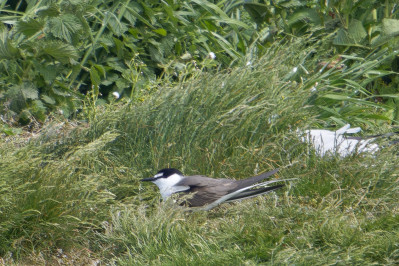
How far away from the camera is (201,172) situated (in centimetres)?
466

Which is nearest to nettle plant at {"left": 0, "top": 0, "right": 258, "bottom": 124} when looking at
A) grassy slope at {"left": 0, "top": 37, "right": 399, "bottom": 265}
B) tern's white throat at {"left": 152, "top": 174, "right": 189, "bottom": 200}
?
grassy slope at {"left": 0, "top": 37, "right": 399, "bottom": 265}

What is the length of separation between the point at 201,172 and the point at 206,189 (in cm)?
55

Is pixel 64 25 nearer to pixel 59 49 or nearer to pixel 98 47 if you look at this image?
pixel 59 49

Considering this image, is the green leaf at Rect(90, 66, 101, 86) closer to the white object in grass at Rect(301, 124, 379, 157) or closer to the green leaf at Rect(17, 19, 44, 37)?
the green leaf at Rect(17, 19, 44, 37)

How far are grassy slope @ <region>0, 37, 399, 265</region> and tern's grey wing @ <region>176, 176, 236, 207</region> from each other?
10cm

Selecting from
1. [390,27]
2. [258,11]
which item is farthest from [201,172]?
[390,27]

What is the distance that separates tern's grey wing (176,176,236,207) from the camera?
4.09 meters

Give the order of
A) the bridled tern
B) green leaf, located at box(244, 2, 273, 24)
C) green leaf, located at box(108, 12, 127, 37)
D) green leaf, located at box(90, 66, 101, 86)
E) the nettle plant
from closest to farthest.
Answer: the bridled tern
the nettle plant
green leaf, located at box(90, 66, 101, 86)
green leaf, located at box(108, 12, 127, 37)
green leaf, located at box(244, 2, 273, 24)

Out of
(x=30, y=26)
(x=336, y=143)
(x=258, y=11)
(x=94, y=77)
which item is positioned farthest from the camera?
(x=258, y=11)

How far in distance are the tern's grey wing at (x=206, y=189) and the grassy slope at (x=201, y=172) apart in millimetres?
102

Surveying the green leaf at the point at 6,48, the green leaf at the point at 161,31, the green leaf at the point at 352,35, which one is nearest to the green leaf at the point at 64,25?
the green leaf at the point at 6,48

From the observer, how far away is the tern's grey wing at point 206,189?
13.4ft

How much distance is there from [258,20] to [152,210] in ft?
9.50

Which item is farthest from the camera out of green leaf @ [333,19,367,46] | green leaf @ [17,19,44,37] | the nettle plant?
green leaf @ [333,19,367,46]
